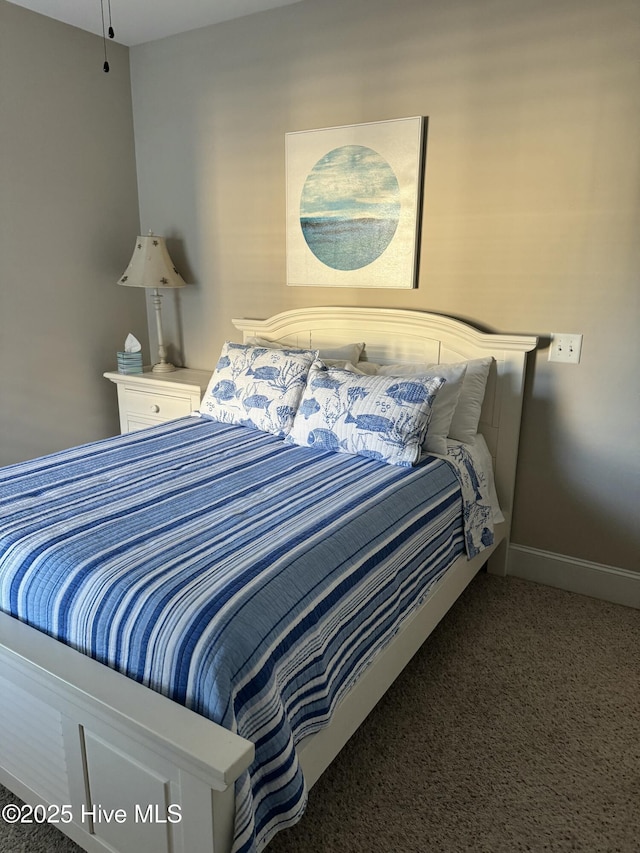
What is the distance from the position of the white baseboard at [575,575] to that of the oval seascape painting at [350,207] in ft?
4.89

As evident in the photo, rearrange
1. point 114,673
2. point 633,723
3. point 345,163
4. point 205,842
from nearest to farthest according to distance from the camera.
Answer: point 205,842
point 114,673
point 633,723
point 345,163

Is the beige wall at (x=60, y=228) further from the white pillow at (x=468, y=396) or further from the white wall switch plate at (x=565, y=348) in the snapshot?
the white wall switch plate at (x=565, y=348)

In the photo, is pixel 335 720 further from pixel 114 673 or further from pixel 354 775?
pixel 114 673

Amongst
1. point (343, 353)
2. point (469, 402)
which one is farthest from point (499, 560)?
point (343, 353)

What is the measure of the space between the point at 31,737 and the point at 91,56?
319cm

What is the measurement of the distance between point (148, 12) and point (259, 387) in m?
1.89

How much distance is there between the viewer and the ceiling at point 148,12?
2742 millimetres

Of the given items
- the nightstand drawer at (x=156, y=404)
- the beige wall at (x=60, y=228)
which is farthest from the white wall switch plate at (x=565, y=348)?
the beige wall at (x=60, y=228)

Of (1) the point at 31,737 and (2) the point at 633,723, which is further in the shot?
(2) the point at 633,723

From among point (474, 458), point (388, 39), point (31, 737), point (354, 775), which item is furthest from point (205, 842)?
point (388, 39)

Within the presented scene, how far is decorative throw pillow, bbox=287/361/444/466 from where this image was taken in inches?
83.2

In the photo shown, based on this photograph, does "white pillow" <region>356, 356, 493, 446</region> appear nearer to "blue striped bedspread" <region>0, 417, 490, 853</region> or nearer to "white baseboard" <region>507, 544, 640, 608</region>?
"blue striped bedspread" <region>0, 417, 490, 853</region>

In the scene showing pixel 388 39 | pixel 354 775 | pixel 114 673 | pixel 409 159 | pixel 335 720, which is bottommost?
pixel 354 775

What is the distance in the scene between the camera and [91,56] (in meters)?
3.12
